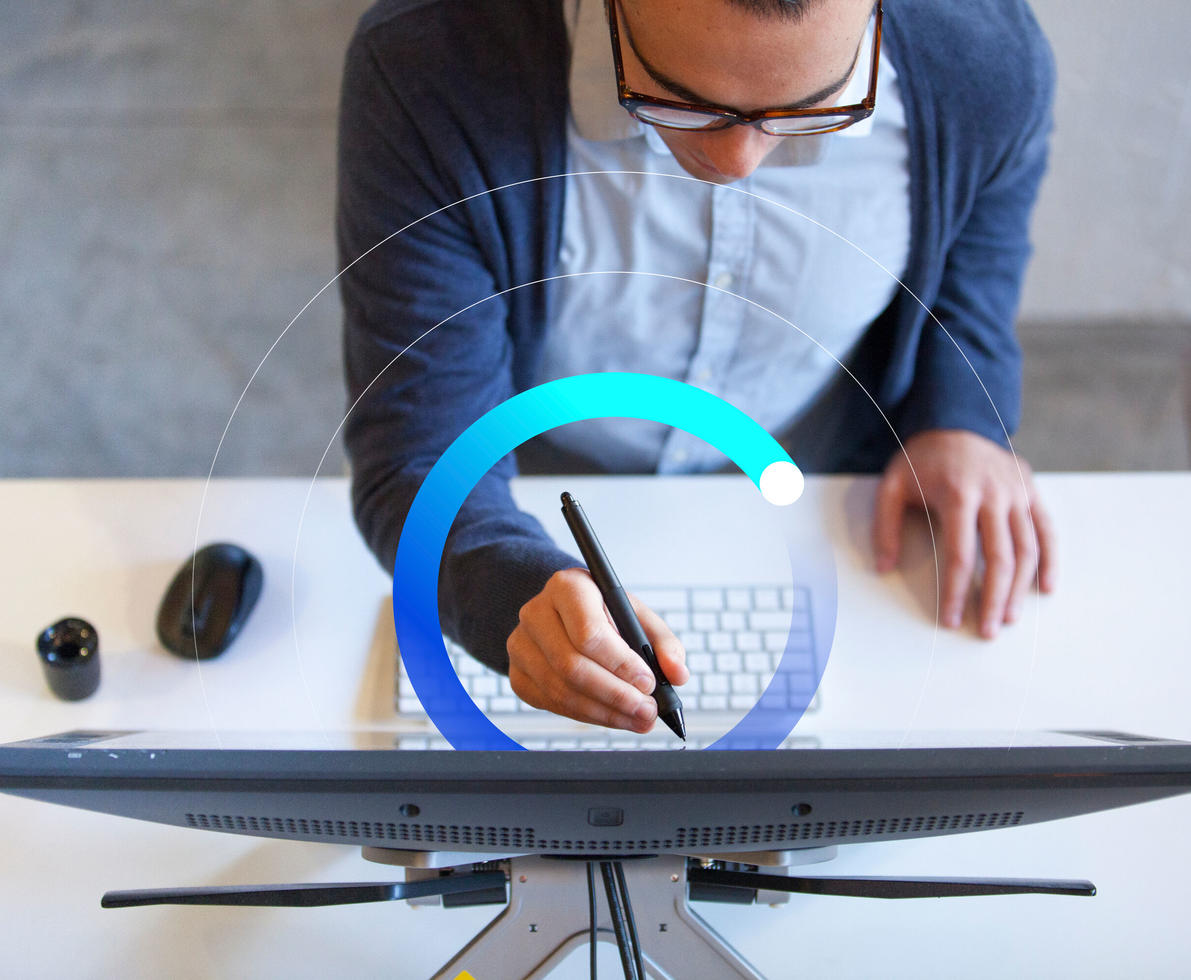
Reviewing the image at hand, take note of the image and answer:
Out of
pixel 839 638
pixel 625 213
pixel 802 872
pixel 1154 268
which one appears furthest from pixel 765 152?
pixel 1154 268

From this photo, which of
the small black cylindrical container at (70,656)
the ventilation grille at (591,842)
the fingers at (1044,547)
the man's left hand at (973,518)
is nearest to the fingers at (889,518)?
the man's left hand at (973,518)

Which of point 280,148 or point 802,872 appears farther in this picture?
point 280,148

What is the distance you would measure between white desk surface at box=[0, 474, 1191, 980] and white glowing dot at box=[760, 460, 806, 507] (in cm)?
2

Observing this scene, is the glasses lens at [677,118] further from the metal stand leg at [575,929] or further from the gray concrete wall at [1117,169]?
the gray concrete wall at [1117,169]

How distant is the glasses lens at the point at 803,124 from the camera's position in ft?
1.95

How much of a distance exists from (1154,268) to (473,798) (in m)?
1.89

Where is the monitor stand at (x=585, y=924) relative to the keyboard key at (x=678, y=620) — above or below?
below

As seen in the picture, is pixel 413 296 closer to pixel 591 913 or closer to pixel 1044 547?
pixel 591 913

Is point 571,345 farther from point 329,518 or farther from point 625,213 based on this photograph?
point 329,518

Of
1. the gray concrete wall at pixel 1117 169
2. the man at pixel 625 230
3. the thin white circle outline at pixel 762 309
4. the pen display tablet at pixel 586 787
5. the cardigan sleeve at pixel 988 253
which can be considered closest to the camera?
the pen display tablet at pixel 586 787

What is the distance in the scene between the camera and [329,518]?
33.2 inches

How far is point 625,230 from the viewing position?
68cm

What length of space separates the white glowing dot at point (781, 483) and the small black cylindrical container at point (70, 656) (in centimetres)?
50

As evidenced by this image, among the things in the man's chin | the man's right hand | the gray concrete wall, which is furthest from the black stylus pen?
the gray concrete wall
